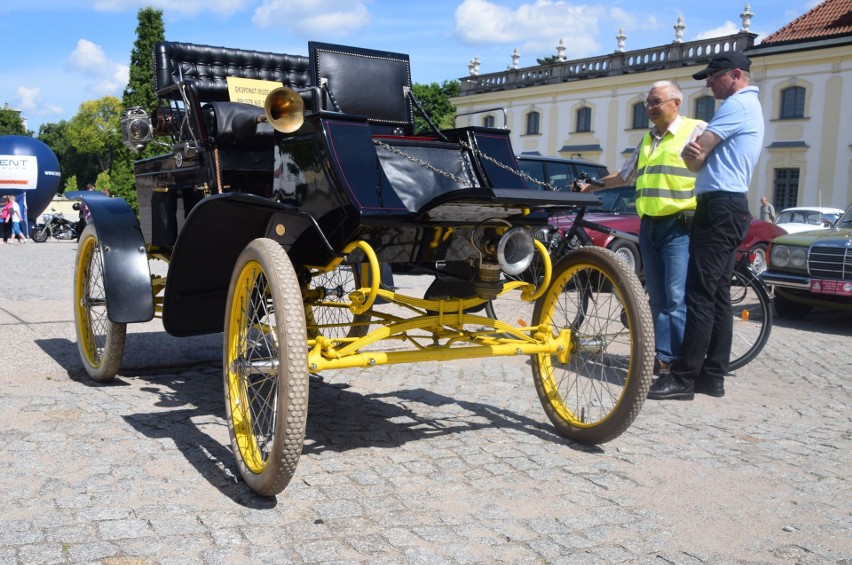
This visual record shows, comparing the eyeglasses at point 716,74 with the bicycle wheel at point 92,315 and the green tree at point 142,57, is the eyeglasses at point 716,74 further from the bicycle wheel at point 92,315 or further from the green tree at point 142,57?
the green tree at point 142,57

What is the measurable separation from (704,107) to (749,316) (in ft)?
118

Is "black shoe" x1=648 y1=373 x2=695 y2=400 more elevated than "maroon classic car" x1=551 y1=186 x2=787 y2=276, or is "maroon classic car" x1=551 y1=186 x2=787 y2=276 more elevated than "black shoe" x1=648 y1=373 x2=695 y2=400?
"maroon classic car" x1=551 y1=186 x2=787 y2=276

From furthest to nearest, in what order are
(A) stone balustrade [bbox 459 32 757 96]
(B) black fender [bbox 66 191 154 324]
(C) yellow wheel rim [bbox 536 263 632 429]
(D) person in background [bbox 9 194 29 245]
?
(A) stone balustrade [bbox 459 32 757 96] → (D) person in background [bbox 9 194 29 245] → (B) black fender [bbox 66 191 154 324] → (C) yellow wheel rim [bbox 536 263 632 429]

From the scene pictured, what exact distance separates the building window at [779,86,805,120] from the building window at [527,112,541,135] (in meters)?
14.7

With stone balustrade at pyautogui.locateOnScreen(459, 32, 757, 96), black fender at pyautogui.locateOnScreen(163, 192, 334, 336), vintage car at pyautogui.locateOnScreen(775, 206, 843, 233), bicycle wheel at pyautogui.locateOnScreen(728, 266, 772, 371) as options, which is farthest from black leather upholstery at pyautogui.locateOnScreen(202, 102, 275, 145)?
stone balustrade at pyautogui.locateOnScreen(459, 32, 757, 96)

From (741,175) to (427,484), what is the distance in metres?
3.05

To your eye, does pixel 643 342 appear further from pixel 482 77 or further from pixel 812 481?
pixel 482 77

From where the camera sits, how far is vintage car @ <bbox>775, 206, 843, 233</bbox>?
21.4m

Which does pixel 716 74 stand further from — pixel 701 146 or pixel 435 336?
pixel 435 336

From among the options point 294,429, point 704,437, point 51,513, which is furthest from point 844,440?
point 51,513

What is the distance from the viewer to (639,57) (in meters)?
44.3

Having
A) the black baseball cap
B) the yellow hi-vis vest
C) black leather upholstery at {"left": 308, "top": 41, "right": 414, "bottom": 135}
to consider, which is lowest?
the yellow hi-vis vest

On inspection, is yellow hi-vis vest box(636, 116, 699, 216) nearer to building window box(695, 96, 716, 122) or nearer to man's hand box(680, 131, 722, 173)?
man's hand box(680, 131, 722, 173)

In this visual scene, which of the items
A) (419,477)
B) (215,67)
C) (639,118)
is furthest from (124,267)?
(639,118)
